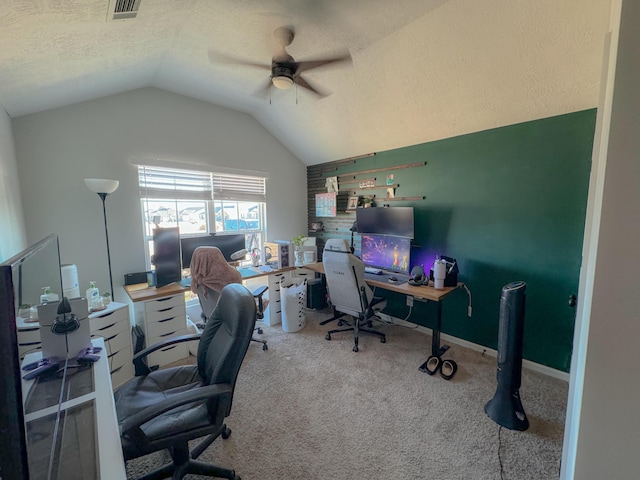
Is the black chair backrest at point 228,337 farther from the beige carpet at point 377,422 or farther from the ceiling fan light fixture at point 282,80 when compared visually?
the ceiling fan light fixture at point 282,80

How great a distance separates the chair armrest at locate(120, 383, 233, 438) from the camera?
107cm

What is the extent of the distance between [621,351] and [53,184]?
12.2 ft

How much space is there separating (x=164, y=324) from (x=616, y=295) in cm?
302

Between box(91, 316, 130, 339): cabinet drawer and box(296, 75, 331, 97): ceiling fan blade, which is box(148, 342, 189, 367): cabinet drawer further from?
box(296, 75, 331, 97): ceiling fan blade

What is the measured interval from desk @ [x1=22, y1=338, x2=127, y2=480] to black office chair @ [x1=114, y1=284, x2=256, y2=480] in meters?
0.14

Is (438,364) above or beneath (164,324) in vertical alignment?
beneath

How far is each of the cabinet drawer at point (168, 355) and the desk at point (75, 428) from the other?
4.34 ft

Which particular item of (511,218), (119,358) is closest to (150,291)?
(119,358)

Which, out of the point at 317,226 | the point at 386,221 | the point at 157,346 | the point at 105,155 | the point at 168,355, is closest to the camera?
the point at 157,346

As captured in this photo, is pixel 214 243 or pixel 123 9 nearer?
pixel 123 9

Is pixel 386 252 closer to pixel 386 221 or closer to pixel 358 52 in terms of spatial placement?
pixel 386 221

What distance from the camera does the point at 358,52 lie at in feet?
7.41

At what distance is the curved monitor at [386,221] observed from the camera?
3018 millimetres

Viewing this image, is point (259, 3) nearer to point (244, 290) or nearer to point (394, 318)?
point (244, 290)
